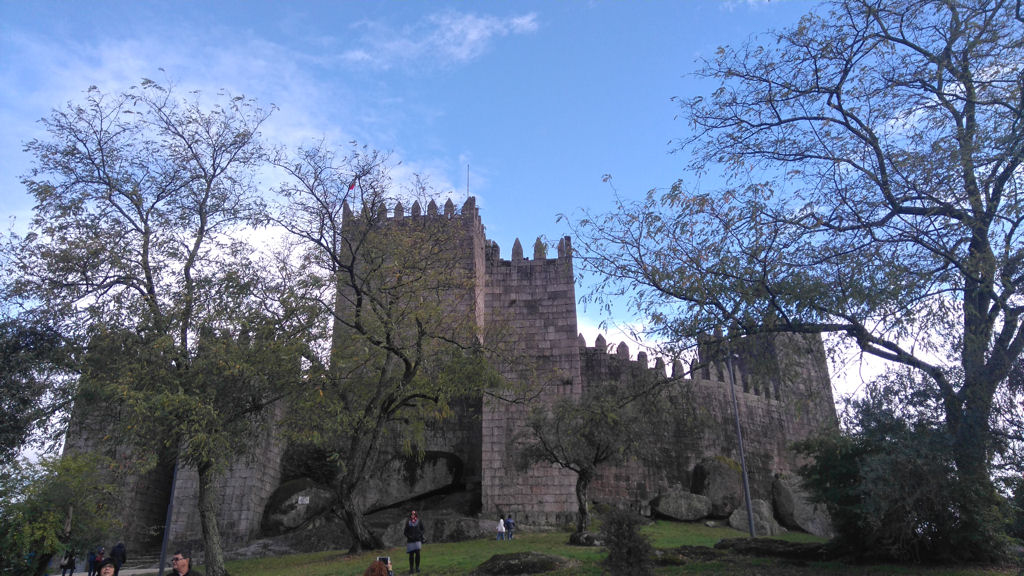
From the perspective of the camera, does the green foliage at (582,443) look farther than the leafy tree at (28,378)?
Yes

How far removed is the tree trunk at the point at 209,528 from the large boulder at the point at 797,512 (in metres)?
17.7

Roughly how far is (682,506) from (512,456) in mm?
5932

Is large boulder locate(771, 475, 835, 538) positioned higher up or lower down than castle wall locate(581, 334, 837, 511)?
lower down

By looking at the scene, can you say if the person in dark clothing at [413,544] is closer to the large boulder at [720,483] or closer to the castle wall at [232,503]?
the castle wall at [232,503]

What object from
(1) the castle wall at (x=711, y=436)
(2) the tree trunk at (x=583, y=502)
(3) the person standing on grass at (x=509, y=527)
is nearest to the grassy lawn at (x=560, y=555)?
(3) the person standing on grass at (x=509, y=527)

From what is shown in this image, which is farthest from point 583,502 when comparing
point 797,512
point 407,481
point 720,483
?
point 797,512

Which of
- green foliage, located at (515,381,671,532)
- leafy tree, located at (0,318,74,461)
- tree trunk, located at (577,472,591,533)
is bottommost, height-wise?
tree trunk, located at (577,472,591,533)

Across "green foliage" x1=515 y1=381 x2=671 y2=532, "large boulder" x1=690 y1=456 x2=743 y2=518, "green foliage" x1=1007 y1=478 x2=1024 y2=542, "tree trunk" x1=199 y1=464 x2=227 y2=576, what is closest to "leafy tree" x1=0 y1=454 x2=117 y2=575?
"tree trunk" x1=199 y1=464 x2=227 y2=576

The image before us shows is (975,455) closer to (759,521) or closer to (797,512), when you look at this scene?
(759,521)

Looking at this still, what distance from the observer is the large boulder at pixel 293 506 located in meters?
20.0

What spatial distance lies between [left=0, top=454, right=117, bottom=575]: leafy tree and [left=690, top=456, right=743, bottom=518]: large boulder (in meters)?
17.4

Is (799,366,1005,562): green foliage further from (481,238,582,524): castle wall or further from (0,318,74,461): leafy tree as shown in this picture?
(0,318,74,461): leafy tree

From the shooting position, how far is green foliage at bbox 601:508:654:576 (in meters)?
8.86

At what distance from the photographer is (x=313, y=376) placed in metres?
14.1
